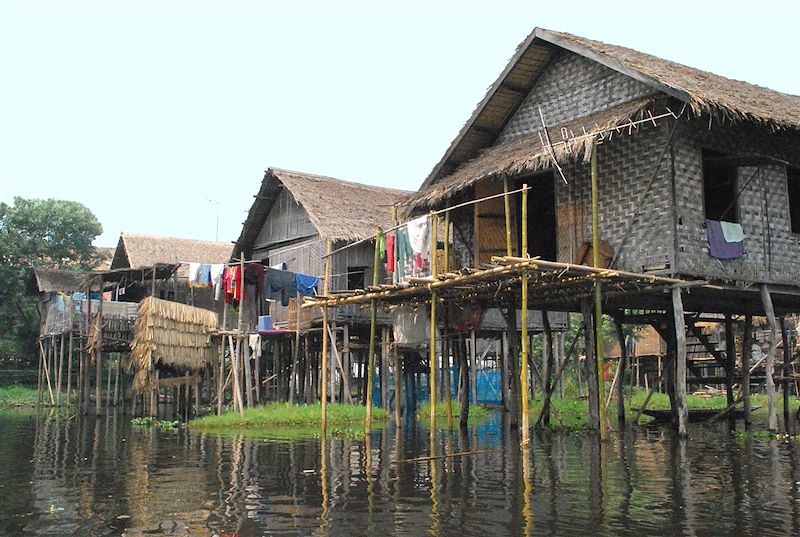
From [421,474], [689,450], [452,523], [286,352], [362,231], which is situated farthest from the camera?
[286,352]

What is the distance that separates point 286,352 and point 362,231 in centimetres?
547

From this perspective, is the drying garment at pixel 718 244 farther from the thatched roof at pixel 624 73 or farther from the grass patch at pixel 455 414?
the grass patch at pixel 455 414

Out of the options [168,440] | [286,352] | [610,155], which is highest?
[610,155]

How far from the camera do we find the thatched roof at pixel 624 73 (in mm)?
12625

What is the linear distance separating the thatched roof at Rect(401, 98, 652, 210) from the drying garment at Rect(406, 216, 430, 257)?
40.3 inches

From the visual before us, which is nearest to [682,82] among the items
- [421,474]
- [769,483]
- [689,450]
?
[689,450]

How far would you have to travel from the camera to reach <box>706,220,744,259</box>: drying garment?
13477mm

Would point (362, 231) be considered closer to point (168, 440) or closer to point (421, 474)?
point (168, 440)

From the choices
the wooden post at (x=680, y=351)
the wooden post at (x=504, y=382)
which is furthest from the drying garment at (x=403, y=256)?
the wooden post at (x=504, y=382)

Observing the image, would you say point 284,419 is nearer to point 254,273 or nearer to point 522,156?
point 254,273

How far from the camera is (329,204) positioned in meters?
23.3

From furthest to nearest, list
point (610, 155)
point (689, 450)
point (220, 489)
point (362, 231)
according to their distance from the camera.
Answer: point (362, 231), point (610, 155), point (689, 450), point (220, 489)

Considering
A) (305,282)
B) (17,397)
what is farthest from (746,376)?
(17,397)

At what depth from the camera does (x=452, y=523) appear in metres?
7.03
